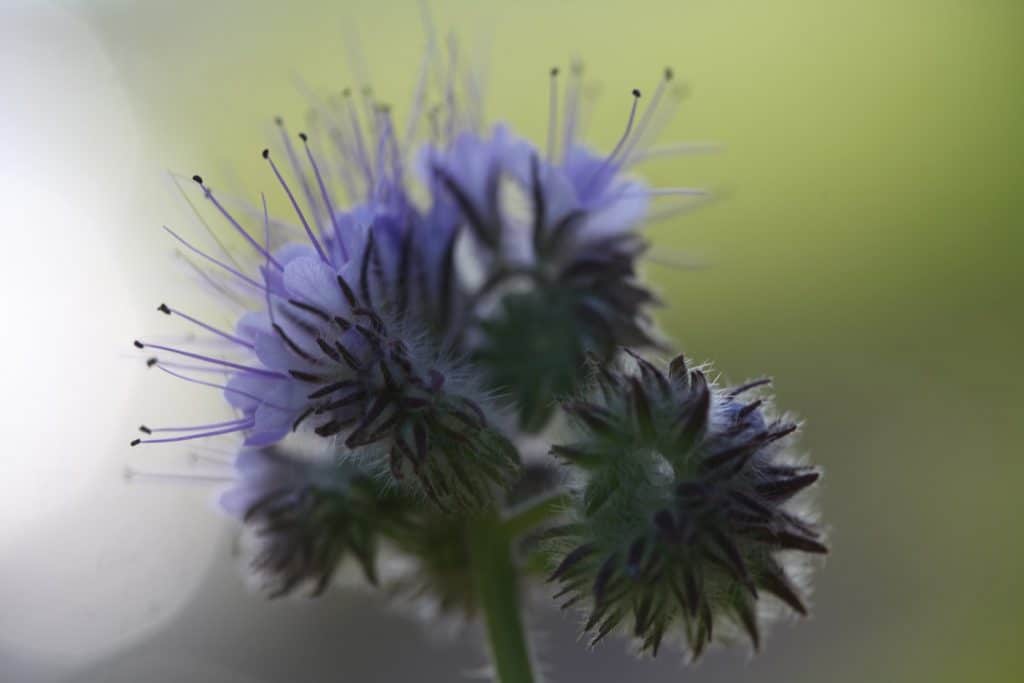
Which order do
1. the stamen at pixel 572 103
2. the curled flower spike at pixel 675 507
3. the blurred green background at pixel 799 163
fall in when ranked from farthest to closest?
the blurred green background at pixel 799 163 < the stamen at pixel 572 103 < the curled flower spike at pixel 675 507

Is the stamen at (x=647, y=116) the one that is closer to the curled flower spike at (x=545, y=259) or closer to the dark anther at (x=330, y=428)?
the curled flower spike at (x=545, y=259)

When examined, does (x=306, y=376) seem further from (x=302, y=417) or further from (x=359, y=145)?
(x=359, y=145)

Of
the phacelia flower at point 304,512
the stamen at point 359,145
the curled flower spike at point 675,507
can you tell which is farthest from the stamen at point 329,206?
the curled flower spike at point 675,507

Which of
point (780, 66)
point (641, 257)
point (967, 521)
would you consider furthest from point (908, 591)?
point (641, 257)

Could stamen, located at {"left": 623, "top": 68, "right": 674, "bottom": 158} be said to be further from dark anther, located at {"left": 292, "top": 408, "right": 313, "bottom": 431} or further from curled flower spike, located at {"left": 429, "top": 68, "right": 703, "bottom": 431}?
dark anther, located at {"left": 292, "top": 408, "right": 313, "bottom": 431}

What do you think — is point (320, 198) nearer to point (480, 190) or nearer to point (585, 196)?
point (480, 190)

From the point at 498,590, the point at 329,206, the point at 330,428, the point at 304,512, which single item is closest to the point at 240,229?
the point at 329,206

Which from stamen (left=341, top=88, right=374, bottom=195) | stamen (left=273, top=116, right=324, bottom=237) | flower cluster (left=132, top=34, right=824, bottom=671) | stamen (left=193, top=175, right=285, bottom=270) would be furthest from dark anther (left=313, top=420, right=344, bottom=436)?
stamen (left=341, top=88, right=374, bottom=195)
